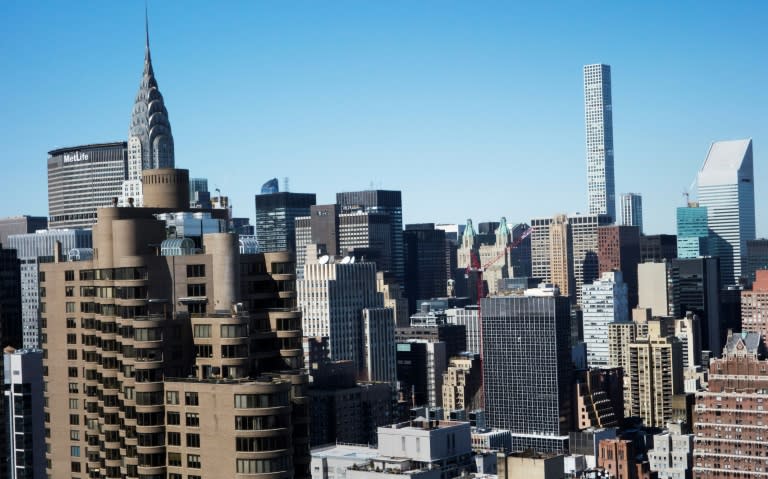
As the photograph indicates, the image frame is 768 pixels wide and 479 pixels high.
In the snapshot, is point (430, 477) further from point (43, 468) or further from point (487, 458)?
point (43, 468)

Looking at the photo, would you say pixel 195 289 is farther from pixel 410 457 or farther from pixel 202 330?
pixel 410 457

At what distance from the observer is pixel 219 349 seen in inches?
2980

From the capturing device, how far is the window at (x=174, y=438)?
7512 cm

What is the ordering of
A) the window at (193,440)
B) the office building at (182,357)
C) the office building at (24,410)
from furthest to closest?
the office building at (24,410) < the window at (193,440) < the office building at (182,357)

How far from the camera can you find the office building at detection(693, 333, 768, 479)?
191 m

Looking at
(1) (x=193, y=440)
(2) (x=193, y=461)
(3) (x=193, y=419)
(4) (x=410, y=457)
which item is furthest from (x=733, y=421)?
(3) (x=193, y=419)

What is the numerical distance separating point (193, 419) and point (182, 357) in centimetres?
459

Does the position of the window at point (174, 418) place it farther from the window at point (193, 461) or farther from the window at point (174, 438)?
the window at point (193, 461)

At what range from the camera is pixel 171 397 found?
247 feet

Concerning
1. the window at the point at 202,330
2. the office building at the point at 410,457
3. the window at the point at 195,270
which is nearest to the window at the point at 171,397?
the window at the point at 202,330

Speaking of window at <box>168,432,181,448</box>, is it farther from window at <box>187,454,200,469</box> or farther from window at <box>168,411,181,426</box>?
window at <box>187,454,200,469</box>

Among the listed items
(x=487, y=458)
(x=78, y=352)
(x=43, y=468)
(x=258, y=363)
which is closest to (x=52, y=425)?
(x=78, y=352)

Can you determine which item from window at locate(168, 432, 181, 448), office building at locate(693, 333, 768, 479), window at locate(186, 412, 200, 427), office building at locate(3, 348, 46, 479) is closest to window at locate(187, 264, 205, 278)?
window at locate(186, 412, 200, 427)

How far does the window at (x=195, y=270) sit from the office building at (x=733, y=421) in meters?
133
